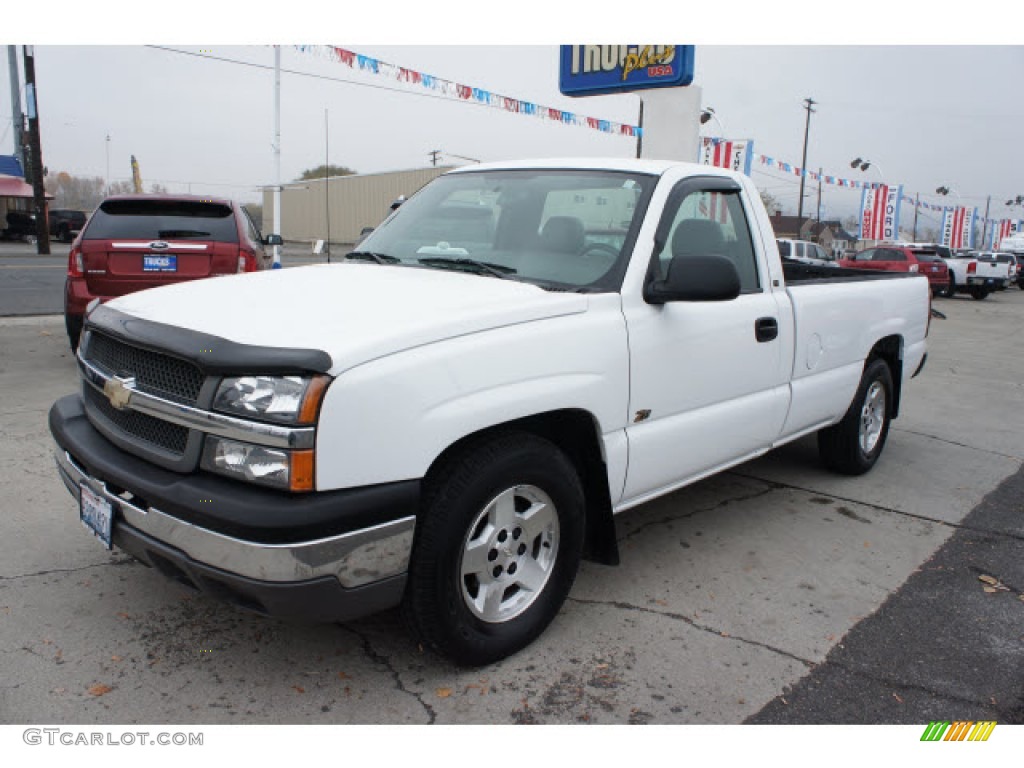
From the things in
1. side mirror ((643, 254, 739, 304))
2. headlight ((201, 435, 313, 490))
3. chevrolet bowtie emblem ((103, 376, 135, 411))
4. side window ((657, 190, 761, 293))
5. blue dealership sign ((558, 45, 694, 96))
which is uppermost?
blue dealership sign ((558, 45, 694, 96))

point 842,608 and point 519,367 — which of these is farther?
point 842,608

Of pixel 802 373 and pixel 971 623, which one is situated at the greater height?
pixel 802 373

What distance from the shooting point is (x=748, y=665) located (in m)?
3.00

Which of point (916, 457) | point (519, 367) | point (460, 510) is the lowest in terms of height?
point (916, 457)

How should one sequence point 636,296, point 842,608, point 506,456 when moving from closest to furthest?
point 506,456 < point 636,296 < point 842,608

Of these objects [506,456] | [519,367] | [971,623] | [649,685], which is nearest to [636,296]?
[519,367]

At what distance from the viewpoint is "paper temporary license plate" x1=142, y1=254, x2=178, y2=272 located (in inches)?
284

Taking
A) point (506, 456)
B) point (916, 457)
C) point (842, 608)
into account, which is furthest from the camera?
point (916, 457)

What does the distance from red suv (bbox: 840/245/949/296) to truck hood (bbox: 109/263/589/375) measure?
910 inches

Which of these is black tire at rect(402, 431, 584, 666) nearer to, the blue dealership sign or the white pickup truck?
the white pickup truck

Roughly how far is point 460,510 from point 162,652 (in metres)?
1.28

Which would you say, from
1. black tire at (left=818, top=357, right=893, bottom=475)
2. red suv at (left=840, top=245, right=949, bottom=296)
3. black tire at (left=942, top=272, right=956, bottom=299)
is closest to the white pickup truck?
black tire at (left=818, top=357, right=893, bottom=475)
